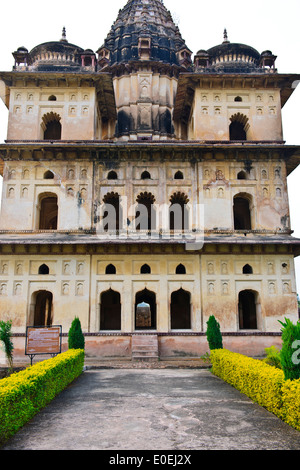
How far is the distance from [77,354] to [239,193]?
36.4 feet

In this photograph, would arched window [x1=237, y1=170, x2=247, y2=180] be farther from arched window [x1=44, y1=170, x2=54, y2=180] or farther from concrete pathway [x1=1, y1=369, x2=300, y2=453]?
concrete pathway [x1=1, y1=369, x2=300, y2=453]

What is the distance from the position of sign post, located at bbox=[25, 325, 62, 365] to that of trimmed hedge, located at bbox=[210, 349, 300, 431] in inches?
212

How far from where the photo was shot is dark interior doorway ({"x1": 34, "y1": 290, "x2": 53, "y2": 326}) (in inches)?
923

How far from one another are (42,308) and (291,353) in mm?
19759

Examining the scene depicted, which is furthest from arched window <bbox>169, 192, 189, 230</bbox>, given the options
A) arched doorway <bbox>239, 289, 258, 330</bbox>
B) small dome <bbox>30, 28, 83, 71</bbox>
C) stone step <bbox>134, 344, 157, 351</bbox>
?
small dome <bbox>30, 28, 83, 71</bbox>

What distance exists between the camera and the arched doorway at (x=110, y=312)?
2477 centimetres

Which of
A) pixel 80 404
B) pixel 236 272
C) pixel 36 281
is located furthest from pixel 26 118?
pixel 80 404

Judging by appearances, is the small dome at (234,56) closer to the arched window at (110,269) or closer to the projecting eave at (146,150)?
the projecting eave at (146,150)

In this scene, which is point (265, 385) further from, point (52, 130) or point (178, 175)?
point (52, 130)

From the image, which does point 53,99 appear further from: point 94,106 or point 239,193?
point 239,193

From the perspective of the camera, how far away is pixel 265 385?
8.63 m

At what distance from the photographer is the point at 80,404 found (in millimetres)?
9211

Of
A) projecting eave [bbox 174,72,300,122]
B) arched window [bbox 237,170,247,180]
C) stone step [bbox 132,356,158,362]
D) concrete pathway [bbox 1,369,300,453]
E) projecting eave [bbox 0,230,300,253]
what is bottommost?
concrete pathway [bbox 1,369,300,453]

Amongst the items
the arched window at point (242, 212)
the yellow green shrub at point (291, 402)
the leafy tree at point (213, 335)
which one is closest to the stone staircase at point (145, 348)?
the leafy tree at point (213, 335)
